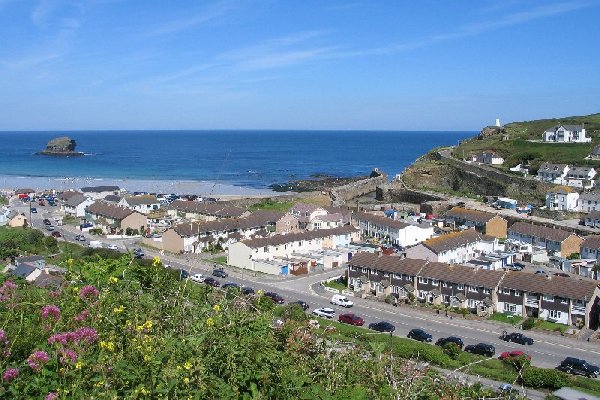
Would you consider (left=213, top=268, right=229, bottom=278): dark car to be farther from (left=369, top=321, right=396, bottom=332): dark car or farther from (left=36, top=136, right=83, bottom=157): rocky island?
(left=36, top=136, right=83, bottom=157): rocky island

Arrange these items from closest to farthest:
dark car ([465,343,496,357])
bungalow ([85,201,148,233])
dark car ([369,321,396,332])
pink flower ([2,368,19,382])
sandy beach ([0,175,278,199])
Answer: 1. pink flower ([2,368,19,382])
2. dark car ([465,343,496,357])
3. dark car ([369,321,396,332])
4. bungalow ([85,201,148,233])
5. sandy beach ([0,175,278,199])

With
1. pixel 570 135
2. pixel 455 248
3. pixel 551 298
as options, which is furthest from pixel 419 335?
pixel 570 135

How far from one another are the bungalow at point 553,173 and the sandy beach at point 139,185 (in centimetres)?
2896

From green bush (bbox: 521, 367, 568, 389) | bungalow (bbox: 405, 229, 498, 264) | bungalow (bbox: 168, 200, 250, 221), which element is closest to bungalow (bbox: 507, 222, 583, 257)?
bungalow (bbox: 405, 229, 498, 264)

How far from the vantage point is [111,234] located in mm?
42062

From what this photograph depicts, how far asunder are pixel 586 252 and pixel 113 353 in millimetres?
33341

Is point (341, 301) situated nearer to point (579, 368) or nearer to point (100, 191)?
point (579, 368)

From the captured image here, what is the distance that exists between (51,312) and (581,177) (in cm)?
5404

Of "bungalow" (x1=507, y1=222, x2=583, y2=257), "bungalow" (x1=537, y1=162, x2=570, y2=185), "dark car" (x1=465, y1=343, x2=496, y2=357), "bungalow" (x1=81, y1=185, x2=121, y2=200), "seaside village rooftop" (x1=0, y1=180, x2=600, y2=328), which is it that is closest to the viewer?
"dark car" (x1=465, y1=343, x2=496, y2=357)

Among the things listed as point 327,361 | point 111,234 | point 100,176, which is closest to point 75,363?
point 327,361

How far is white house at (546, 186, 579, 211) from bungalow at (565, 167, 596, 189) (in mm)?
4310

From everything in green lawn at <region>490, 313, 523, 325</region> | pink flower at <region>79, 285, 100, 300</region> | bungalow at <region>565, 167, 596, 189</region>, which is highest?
pink flower at <region>79, 285, 100, 300</region>

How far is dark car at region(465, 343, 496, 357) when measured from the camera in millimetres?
19688

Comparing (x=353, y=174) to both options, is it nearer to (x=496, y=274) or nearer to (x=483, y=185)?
(x=483, y=185)
